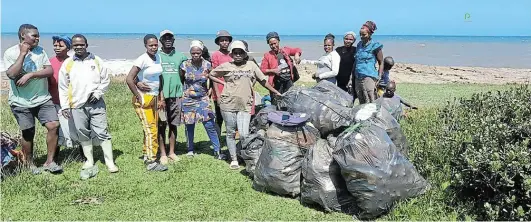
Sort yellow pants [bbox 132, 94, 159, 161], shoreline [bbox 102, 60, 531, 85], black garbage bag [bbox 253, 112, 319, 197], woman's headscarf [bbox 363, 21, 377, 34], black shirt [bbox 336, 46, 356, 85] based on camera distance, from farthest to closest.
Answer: shoreline [bbox 102, 60, 531, 85] < black shirt [bbox 336, 46, 356, 85] < woman's headscarf [bbox 363, 21, 377, 34] < yellow pants [bbox 132, 94, 159, 161] < black garbage bag [bbox 253, 112, 319, 197]

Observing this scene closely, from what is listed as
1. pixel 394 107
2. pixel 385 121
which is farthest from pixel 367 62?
pixel 385 121

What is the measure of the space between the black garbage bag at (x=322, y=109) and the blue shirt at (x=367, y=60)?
891mm

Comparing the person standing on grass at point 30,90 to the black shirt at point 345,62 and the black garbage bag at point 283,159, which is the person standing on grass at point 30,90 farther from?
the black shirt at point 345,62

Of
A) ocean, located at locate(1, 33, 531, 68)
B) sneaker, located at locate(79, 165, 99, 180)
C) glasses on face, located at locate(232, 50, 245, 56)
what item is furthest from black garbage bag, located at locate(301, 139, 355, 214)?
ocean, located at locate(1, 33, 531, 68)

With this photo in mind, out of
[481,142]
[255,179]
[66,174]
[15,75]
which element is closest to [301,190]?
[255,179]

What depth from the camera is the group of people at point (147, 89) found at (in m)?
4.56

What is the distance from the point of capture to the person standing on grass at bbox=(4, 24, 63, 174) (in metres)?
4.39

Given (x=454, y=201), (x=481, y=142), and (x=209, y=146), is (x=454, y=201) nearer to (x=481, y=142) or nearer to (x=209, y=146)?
(x=481, y=142)

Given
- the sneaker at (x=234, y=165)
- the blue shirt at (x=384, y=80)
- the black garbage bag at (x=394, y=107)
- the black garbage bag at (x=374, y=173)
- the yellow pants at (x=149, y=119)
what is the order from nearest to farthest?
the black garbage bag at (x=374, y=173)
the yellow pants at (x=149, y=119)
the sneaker at (x=234, y=165)
the black garbage bag at (x=394, y=107)
the blue shirt at (x=384, y=80)

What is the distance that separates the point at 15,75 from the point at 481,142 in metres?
4.33

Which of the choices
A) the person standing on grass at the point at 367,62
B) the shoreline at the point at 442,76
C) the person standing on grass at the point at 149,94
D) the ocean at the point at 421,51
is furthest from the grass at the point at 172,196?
the ocean at the point at 421,51

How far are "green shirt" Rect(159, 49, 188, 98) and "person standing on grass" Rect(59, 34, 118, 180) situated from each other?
2.14ft

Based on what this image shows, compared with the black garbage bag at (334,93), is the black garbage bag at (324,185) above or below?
below

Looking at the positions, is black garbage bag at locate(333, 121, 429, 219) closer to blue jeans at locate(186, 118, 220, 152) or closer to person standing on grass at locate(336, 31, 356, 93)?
blue jeans at locate(186, 118, 220, 152)
